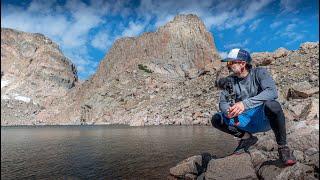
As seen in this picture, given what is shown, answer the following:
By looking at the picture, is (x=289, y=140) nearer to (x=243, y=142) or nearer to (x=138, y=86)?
(x=243, y=142)

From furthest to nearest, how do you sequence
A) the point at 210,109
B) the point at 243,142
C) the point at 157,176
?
the point at 210,109
the point at 157,176
the point at 243,142

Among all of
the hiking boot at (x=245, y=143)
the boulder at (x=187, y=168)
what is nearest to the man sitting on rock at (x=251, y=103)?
the hiking boot at (x=245, y=143)

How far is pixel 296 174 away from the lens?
9.39 meters

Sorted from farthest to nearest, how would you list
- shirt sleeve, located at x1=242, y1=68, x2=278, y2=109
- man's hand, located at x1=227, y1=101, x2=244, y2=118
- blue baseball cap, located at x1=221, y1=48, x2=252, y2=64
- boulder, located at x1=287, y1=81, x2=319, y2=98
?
boulder, located at x1=287, y1=81, x2=319, y2=98
blue baseball cap, located at x1=221, y1=48, x2=252, y2=64
shirt sleeve, located at x1=242, y1=68, x2=278, y2=109
man's hand, located at x1=227, y1=101, x2=244, y2=118

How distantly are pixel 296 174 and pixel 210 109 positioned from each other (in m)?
80.7

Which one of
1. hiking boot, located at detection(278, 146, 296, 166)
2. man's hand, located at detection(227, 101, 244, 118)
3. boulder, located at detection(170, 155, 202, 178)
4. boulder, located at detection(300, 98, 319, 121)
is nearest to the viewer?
man's hand, located at detection(227, 101, 244, 118)

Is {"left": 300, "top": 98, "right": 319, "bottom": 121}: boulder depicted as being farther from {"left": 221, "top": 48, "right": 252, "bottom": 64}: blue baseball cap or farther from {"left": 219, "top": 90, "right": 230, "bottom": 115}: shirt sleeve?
{"left": 221, "top": 48, "right": 252, "bottom": 64}: blue baseball cap

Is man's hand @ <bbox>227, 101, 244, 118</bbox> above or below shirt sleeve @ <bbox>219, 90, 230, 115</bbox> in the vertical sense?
below

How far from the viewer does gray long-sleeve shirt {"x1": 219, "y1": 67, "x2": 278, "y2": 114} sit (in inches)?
341

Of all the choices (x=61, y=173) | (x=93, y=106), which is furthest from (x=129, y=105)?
(x=61, y=173)

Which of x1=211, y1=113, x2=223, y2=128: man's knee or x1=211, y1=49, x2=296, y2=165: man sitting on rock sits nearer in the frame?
x1=211, y1=49, x2=296, y2=165: man sitting on rock

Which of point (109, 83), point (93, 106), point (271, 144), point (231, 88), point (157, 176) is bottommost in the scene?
point (157, 176)

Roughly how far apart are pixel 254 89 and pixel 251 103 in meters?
0.75

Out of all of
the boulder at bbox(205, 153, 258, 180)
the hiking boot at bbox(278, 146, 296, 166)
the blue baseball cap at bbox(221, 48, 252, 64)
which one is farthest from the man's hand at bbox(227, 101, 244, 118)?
the boulder at bbox(205, 153, 258, 180)
